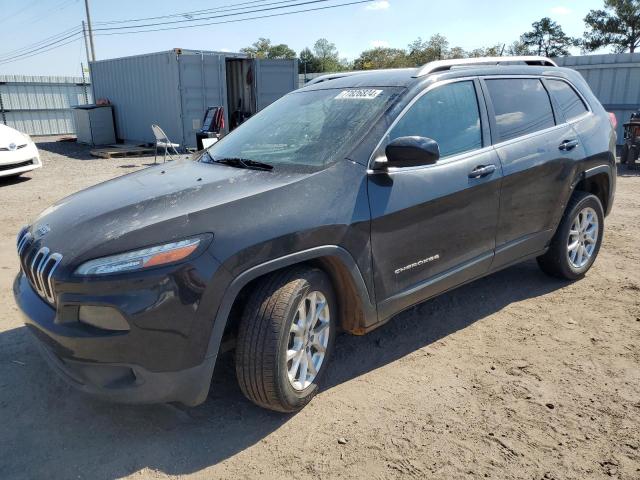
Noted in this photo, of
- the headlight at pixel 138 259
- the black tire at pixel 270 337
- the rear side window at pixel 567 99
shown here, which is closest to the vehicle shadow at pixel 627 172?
the rear side window at pixel 567 99

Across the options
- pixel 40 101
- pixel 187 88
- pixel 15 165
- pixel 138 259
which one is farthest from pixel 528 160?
pixel 40 101

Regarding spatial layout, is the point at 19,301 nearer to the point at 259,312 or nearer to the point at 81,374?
the point at 81,374

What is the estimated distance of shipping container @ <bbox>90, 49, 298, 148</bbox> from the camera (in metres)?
15.6

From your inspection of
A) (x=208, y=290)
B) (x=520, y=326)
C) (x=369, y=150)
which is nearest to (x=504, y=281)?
(x=520, y=326)

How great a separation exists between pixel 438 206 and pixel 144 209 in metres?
1.74

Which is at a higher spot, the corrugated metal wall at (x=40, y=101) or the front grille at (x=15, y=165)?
the corrugated metal wall at (x=40, y=101)

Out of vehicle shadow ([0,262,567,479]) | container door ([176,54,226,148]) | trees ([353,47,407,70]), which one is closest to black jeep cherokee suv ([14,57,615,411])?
vehicle shadow ([0,262,567,479])

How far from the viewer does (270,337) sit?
8.51 feet

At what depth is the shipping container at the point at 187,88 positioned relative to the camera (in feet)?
51.3

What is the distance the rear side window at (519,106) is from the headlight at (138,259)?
247 centimetres

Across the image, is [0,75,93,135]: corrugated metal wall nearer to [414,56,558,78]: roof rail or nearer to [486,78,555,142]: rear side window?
[414,56,558,78]: roof rail

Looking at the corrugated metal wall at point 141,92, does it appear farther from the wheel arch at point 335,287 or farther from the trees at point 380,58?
the trees at point 380,58

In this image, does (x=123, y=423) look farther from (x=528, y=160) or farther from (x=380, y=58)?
(x=380, y=58)

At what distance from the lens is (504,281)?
4824 mm
